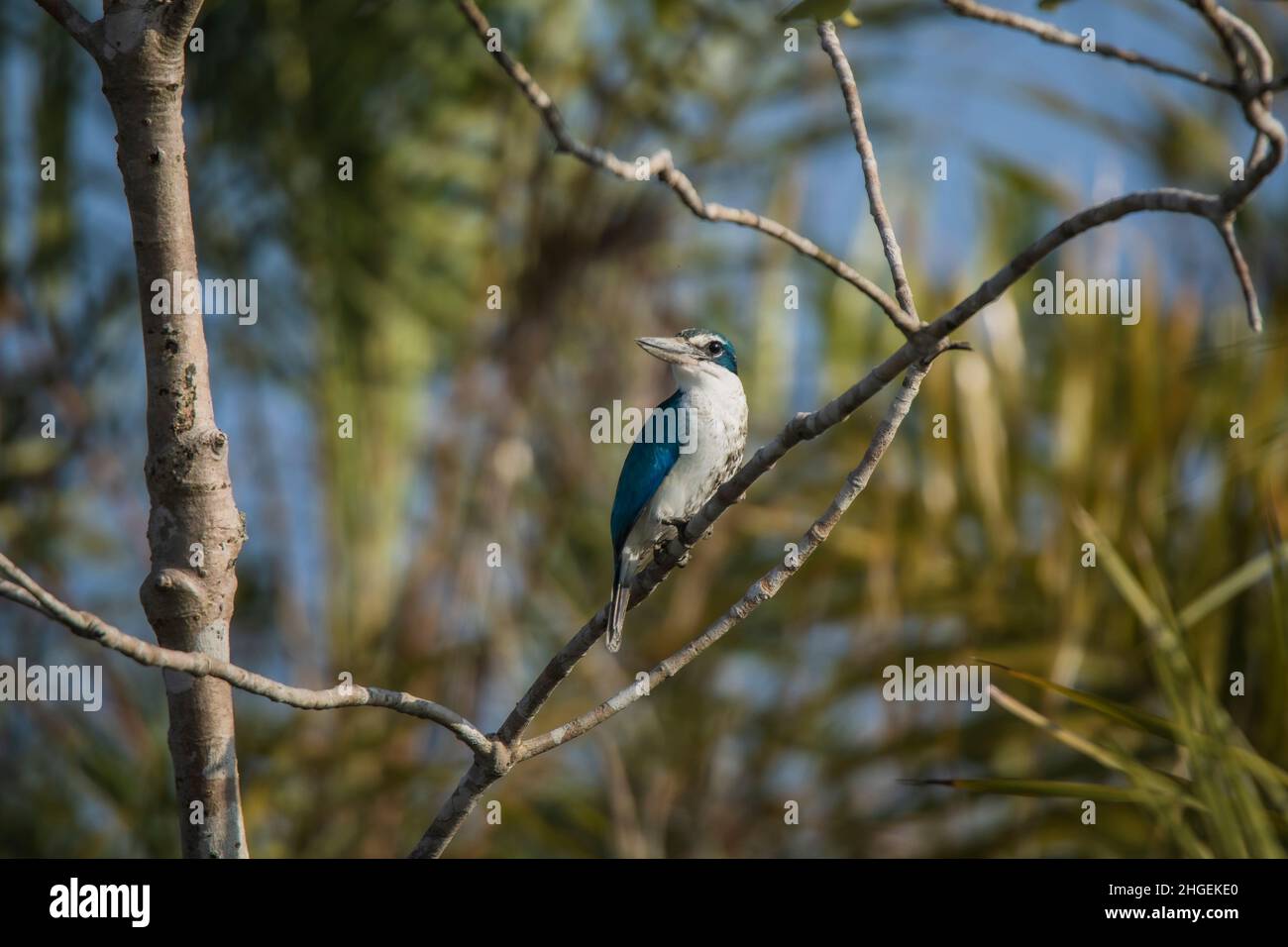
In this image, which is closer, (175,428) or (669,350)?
(175,428)

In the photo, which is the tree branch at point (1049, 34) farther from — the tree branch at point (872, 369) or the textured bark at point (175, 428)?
the textured bark at point (175, 428)

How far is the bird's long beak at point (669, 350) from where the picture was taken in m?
3.79

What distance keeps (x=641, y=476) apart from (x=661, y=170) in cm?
221

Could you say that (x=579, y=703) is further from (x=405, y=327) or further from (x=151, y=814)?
(x=405, y=327)

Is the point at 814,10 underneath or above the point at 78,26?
underneath

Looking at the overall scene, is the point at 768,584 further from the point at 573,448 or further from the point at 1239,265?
the point at 573,448

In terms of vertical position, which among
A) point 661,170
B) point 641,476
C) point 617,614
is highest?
point 661,170

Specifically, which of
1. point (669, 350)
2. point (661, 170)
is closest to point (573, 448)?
point (669, 350)

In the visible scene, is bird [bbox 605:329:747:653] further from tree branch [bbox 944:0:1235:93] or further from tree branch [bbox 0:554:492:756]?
tree branch [bbox 944:0:1235:93]

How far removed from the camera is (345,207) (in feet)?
20.2

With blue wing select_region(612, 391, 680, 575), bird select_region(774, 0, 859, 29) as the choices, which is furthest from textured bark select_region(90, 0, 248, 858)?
blue wing select_region(612, 391, 680, 575)

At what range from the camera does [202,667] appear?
5.61 ft

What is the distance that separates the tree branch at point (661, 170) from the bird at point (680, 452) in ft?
5.54

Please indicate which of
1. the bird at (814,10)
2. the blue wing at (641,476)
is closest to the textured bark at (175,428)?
the bird at (814,10)
